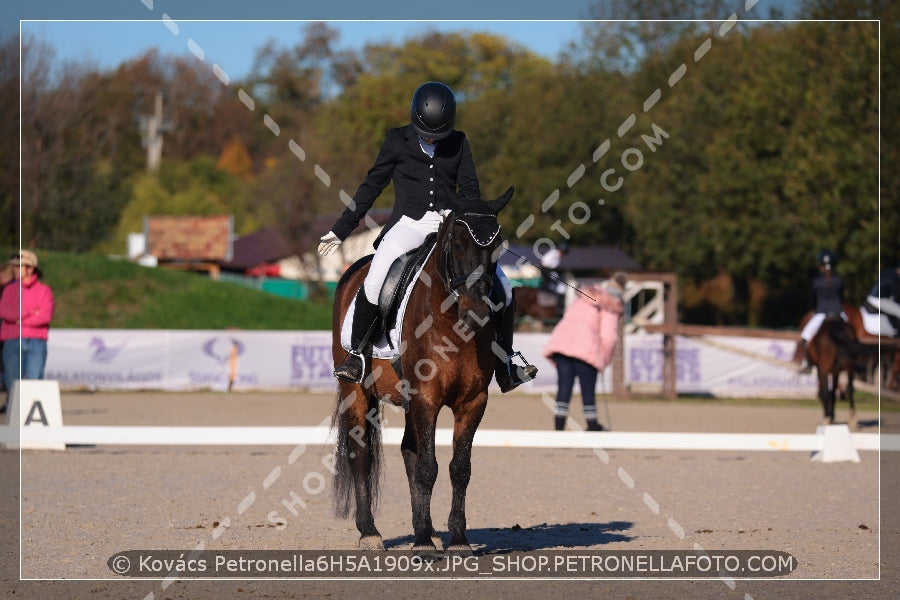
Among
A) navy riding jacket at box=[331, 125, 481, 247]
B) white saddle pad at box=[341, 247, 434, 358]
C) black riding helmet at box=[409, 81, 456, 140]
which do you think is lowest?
white saddle pad at box=[341, 247, 434, 358]

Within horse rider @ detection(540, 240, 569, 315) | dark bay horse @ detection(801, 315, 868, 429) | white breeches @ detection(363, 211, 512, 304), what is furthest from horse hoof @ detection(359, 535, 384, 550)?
horse rider @ detection(540, 240, 569, 315)

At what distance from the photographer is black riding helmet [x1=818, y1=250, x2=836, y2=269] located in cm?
1816

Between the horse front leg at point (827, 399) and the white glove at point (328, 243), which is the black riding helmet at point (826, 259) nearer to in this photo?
the horse front leg at point (827, 399)

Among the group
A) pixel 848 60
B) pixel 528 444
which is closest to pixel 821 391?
pixel 528 444

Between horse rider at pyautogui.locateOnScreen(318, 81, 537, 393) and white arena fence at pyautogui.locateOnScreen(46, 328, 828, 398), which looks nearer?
horse rider at pyautogui.locateOnScreen(318, 81, 537, 393)

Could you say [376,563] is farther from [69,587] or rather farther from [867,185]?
[867,185]

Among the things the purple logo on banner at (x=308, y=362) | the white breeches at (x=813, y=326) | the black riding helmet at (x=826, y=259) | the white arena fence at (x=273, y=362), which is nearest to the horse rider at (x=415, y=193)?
the black riding helmet at (x=826, y=259)

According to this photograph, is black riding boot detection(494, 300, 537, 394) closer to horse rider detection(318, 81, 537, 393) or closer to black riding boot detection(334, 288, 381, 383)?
horse rider detection(318, 81, 537, 393)

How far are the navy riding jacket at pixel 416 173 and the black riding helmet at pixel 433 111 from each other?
148 millimetres

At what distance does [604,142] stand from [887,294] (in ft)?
80.8

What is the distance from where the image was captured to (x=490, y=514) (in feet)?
32.2

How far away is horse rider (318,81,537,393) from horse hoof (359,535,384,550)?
40.0 inches

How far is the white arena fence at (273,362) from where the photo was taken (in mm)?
25750

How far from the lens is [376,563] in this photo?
7477mm
